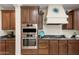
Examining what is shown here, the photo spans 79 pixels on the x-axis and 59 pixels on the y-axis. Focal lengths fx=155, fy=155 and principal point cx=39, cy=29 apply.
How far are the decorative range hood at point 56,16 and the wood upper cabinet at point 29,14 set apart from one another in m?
0.51

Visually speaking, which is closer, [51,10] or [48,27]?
[51,10]

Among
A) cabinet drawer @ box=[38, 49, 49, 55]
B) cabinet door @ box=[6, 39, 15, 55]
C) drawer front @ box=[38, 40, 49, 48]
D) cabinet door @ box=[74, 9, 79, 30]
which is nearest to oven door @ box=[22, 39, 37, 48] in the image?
drawer front @ box=[38, 40, 49, 48]

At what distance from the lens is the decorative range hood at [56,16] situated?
5.57 metres

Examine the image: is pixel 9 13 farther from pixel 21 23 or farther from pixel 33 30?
pixel 33 30

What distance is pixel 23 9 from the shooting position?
583cm

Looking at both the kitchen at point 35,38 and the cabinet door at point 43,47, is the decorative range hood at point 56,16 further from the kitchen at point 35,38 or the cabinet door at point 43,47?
the cabinet door at point 43,47

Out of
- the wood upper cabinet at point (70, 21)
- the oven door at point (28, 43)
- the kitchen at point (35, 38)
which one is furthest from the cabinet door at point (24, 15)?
the wood upper cabinet at point (70, 21)

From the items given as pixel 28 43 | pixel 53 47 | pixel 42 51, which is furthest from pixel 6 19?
pixel 53 47

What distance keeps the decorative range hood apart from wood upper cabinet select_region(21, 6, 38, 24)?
0.51 metres

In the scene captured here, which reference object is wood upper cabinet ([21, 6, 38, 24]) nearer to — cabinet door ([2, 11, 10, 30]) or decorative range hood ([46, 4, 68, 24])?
decorative range hood ([46, 4, 68, 24])

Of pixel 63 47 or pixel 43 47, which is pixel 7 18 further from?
pixel 63 47
